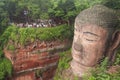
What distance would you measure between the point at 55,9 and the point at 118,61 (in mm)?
3957

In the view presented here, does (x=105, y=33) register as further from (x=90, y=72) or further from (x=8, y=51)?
(x=8, y=51)

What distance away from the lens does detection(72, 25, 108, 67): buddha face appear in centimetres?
729

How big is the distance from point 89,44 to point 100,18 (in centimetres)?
85

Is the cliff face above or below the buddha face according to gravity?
below

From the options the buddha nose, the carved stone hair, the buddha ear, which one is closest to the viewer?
the carved stone hair

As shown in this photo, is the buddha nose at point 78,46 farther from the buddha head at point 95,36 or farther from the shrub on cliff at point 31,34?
the shrub on cliff at point 31,34

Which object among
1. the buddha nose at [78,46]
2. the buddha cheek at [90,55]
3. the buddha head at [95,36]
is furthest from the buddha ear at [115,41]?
the buddha nose at [78,46]

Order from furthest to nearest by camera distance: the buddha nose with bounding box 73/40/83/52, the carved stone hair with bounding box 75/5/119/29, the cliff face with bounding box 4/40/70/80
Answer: the cliff face with bounding box 4/40/70/80, the buddha nose with bounding box 73/40/83/52, the carved stone hair with bounding box 75/5/119/29

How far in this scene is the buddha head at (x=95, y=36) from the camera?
23.8 feet

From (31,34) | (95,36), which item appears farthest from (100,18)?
(31,34)

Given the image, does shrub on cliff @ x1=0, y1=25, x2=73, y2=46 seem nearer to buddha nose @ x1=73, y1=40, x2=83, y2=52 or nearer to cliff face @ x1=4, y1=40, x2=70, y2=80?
cliff face @ x1=4, y1=40, x2=70, y2=80

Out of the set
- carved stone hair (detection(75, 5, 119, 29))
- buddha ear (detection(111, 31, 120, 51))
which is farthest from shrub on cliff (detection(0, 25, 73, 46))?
buddha ear (detection(111, 31, 120, 51))

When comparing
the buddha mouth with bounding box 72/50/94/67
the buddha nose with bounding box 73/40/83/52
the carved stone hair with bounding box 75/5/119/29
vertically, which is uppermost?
the carved stone hair with bounding box 75/5/119/29

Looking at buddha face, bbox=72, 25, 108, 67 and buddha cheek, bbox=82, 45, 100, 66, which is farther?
buddha cheek, bbox=82, 45, 100, 66
